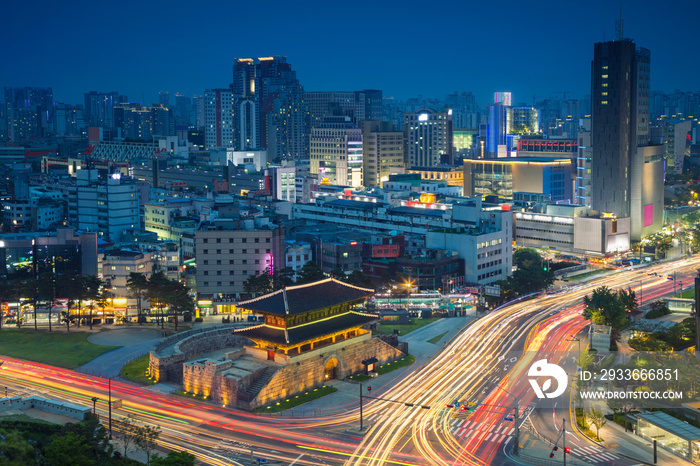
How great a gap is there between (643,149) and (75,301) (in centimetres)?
9554

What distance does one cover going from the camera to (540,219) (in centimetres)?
14100

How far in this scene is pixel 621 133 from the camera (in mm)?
140250

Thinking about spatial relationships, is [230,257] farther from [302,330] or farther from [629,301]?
[629,301]

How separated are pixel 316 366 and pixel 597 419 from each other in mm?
23887

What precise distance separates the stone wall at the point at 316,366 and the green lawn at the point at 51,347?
20.8 m

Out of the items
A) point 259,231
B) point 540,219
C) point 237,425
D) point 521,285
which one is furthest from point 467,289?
point 237,425

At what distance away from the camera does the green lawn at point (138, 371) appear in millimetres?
72438

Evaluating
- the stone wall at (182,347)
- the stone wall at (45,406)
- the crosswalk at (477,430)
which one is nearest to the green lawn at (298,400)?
the crosswalk at (477,430)

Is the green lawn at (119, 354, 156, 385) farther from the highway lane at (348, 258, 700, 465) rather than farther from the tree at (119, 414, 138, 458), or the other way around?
the highway lane at (348, 258, 700, 465)

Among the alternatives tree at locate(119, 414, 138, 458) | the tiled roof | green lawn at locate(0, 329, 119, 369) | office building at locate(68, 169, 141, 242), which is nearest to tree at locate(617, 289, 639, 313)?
the tiled roof

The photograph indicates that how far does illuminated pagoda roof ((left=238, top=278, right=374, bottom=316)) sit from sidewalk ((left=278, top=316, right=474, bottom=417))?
7085 millimetres

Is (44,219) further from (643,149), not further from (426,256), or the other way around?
(643,149)

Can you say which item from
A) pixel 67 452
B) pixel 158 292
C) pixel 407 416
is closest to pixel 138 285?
pixel 158 292

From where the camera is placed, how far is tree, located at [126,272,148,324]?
9300cm
